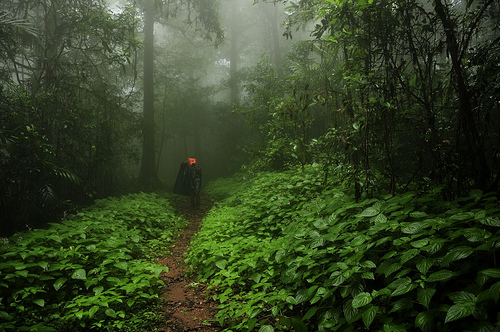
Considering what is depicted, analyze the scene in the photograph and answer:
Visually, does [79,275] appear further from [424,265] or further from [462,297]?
[462,297]

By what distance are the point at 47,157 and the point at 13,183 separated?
948 mm

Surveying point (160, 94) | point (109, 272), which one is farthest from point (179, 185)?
point (160, 94)

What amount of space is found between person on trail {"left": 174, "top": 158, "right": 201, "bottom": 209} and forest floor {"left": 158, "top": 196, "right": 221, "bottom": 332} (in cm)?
424

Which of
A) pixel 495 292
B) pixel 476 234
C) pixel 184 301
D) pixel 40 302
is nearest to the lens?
pixel 495 292

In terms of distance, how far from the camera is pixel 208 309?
3.18 m

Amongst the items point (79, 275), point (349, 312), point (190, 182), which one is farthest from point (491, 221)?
point (190, 182)

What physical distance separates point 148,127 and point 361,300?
11.3 metres

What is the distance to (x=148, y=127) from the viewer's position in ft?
38.4

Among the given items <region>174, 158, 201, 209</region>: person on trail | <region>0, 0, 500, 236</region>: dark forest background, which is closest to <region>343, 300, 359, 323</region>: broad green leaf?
<region>0, 0, 500, 236</region>: dark forest background

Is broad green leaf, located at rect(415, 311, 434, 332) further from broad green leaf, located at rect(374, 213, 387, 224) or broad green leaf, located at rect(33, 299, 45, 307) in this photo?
broad green leaf, located at rect(33, 299, 45, 307)

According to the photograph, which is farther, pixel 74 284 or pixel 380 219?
pixel 74 284

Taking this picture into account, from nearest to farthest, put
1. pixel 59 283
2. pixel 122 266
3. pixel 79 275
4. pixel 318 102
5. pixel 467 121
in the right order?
pixel 467 121 < pixel 59 283 < pixel 79 275 < pixel 122 266 < pixel 318 102

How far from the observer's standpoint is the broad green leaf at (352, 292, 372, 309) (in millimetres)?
2004

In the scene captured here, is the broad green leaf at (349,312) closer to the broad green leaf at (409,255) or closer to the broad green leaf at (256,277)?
the broad green leaf at (409,255)
